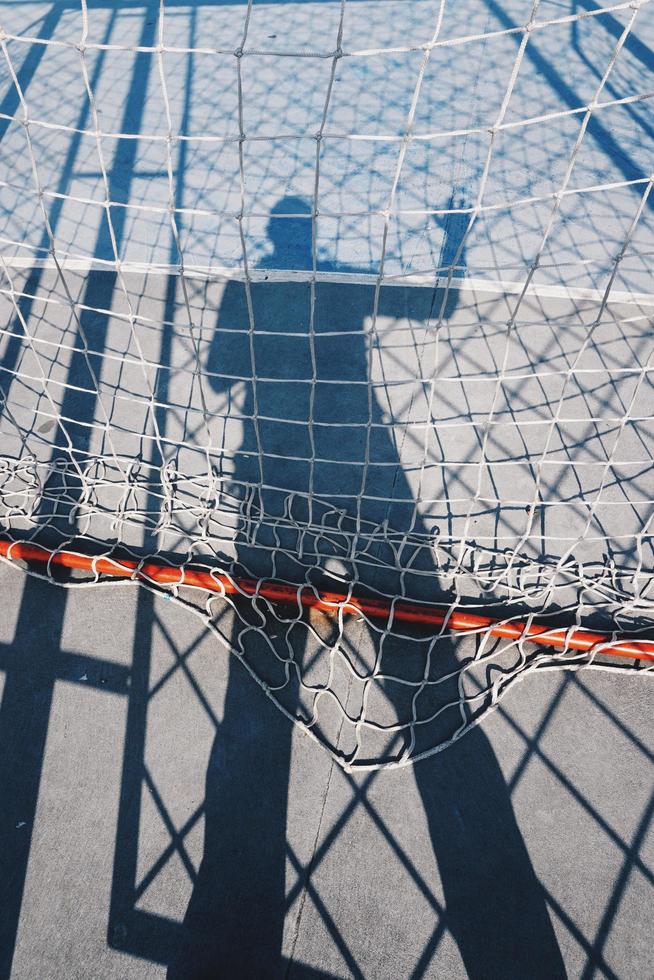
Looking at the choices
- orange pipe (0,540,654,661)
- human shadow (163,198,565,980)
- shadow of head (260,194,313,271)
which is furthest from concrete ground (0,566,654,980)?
shadow of head (260,194,313,271)

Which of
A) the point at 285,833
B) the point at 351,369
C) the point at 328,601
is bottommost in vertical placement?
the point at 285,833

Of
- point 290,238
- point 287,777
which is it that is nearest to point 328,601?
point 287,777

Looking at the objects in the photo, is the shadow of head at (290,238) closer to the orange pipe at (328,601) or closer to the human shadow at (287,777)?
the human shadow at (287,777)

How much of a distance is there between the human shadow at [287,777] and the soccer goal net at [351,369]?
0.02 m

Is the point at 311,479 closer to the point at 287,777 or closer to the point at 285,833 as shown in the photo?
the point at 287,777

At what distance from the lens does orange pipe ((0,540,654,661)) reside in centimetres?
233

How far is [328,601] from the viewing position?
244cm

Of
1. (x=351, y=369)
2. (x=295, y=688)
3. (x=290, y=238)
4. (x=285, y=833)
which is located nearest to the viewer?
(x=285, y=833)

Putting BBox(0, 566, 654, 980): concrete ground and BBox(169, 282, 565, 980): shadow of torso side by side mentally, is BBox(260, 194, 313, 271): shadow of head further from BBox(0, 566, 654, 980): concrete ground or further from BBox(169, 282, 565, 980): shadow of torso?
BBox(0, 566, 654, 980): concrete ground

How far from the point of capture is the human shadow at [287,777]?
1929 mm

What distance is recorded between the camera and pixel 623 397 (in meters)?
2.97

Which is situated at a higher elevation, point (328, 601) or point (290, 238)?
point (290, 238)

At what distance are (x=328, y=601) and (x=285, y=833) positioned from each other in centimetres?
Result: 70

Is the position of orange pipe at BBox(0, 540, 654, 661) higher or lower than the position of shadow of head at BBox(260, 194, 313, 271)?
lower
